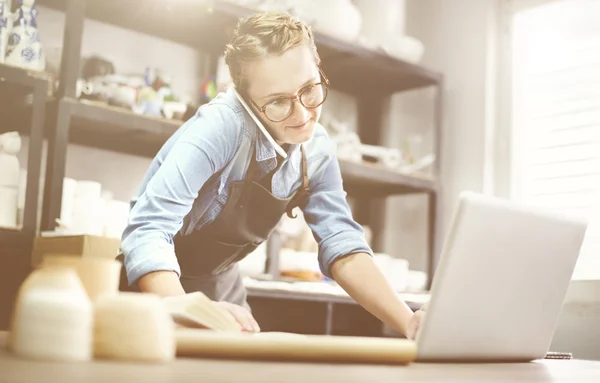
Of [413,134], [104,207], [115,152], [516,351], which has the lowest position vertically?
[516,351]

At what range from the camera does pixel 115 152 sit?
252cm

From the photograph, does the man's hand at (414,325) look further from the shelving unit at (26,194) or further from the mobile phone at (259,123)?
the shelving unit at (26,194)

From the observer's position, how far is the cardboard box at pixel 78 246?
5.93 ft

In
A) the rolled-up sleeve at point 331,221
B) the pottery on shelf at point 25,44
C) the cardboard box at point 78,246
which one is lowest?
the cardboard box at point 78,246

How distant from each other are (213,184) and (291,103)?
0.24 meters

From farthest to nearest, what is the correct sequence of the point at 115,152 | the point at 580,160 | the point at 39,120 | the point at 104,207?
the point at 580,160
the point at 115,152
the point at 104,207
the point at 39,120

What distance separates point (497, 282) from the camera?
2.98ft

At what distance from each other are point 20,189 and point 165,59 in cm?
77

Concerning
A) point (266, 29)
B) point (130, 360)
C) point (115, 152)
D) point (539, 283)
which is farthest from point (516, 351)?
point (115, 152)

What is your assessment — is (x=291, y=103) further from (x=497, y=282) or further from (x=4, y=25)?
(x=4, y=25)

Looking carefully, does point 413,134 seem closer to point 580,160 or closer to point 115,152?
point 580,160

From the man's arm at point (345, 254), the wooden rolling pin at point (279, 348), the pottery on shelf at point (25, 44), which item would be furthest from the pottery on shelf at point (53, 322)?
the pottery on shelf at point (25, 44)

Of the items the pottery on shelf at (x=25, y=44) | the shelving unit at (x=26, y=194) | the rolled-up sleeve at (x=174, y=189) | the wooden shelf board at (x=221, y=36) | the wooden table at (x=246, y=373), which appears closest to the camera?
the wooden table at (x=246, y=373)

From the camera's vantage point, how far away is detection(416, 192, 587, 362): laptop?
0.85m
